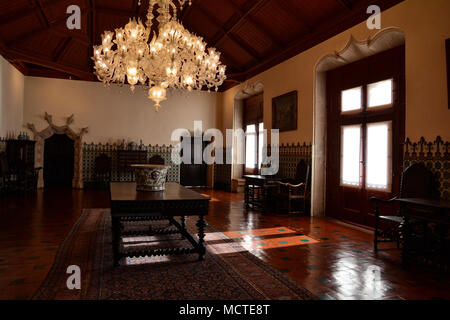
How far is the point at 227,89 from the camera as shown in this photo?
12.9 meters

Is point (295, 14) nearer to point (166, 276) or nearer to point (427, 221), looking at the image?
point (427, 221)

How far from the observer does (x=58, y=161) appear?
12055 mm

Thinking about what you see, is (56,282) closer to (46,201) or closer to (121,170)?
(46,201)

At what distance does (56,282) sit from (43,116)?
396 inches

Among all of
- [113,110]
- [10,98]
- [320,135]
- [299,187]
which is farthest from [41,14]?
[299,187]

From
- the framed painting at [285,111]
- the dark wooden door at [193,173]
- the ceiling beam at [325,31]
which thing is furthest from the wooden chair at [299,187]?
the dark wooden door at [193,173]

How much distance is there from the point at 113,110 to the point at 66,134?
1.93 meters

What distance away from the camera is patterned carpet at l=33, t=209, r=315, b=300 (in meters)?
2.95

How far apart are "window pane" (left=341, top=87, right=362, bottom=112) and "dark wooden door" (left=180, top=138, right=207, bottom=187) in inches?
290

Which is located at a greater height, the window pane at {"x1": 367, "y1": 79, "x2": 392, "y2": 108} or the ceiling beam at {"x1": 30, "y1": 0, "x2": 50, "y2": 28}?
the ceiling beam at {"x1": 30, "y1": 0, "x2": 50, "y2": 28}

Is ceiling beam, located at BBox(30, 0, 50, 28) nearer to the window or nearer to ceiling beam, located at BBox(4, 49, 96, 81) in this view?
ceiling beam, located at BBox(4, 49, 96, 81)

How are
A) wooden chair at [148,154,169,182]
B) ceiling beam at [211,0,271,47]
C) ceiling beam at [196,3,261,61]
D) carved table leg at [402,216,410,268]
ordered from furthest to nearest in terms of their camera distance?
wooden chair at [148,154,169,182] < ceiling beam at [196,3,261,61] < ceiling beam at [211,0,271,47] < carved table leg at [402,216,410,268]

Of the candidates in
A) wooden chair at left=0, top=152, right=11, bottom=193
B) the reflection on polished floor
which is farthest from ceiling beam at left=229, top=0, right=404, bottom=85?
wooden chair at left=0, top=152, right=11, bottom=193

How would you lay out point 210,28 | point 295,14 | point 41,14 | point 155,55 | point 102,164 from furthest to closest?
point 102,164 < point 210,28 < point 41,14 < point 295,14 < point 155,55
